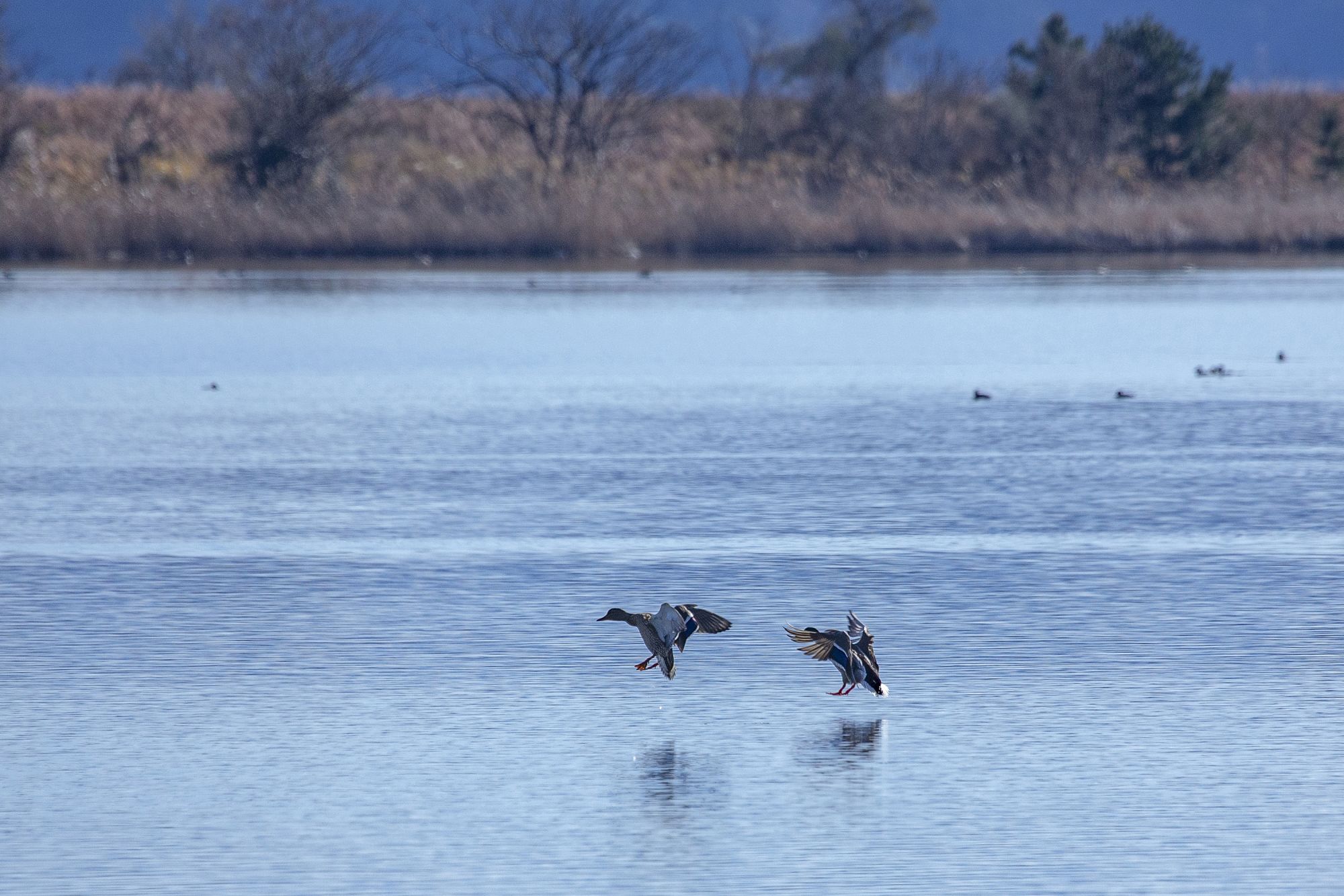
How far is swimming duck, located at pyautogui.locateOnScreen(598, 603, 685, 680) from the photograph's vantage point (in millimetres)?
7504

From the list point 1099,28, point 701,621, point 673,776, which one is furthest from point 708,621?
point 1099,28

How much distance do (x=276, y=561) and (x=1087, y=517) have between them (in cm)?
401

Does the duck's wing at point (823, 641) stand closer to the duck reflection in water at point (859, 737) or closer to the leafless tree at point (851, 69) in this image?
the duck reflection in water at point (859, 737)

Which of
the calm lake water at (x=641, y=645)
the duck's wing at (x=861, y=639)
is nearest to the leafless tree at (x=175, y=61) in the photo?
the calm lake water at (x=641, y=645)

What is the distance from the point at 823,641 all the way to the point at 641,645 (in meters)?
1.03

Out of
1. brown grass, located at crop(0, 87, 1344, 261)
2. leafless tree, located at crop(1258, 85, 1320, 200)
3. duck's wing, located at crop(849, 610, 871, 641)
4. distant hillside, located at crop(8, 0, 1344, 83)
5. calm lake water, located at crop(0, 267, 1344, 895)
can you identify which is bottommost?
calm lake water, located at crop(0, 267, 1344, 895)

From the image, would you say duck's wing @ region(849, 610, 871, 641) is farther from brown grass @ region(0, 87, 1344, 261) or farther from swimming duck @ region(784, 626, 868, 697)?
brown grass @ region(0, 87, 1344, 261)

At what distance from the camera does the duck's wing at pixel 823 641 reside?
24.0ft

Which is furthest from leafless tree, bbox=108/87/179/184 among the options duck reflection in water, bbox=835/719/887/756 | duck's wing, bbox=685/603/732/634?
duck reflection in water, bbox=835/719/887/756

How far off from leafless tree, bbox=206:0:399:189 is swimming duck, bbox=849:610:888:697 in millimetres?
37192

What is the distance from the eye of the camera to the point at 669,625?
7531mm

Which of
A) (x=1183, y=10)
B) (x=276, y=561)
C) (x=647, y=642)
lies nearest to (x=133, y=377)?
(x=276, y=561)

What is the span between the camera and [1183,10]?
191375 mm

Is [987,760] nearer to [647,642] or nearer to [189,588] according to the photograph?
[647,642]
